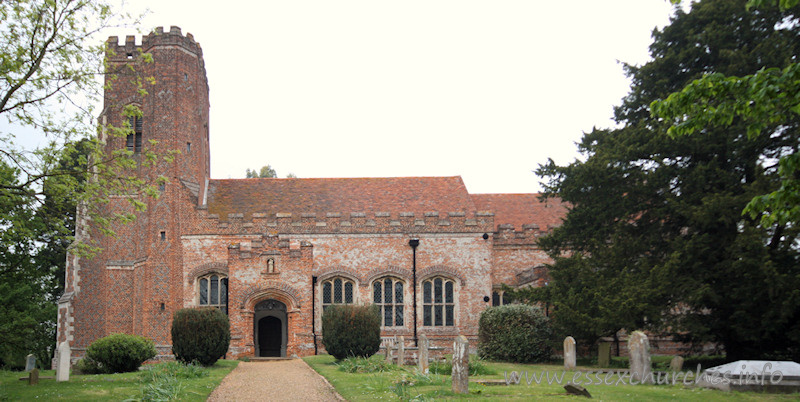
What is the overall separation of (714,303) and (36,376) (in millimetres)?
16711

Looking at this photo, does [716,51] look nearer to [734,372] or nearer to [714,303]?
[714,303]

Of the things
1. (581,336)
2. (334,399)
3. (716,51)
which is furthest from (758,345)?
(334,399)

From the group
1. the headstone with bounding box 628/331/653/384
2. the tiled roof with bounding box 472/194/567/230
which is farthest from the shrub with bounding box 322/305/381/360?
the tiled roof with bounding box 472/194/567/230

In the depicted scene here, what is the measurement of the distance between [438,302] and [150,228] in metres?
11.8

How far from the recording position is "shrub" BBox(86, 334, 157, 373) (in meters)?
18.1

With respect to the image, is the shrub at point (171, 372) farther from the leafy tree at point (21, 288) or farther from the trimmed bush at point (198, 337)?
the leafy tree at point (21, 288)

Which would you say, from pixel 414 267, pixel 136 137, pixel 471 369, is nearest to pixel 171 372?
pixel 471 369

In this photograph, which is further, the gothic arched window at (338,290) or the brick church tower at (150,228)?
the gothic arched window at (338,290)

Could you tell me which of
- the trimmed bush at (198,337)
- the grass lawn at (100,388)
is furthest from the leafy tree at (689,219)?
the grass lawn at (100,388)

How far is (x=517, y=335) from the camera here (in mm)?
22875

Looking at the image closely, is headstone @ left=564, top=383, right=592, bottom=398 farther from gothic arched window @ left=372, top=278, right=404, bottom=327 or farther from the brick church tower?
the brick church tower

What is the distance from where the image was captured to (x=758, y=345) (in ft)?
57.4

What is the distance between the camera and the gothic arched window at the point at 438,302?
27344 millimetres

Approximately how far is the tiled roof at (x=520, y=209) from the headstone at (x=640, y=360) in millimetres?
15216
